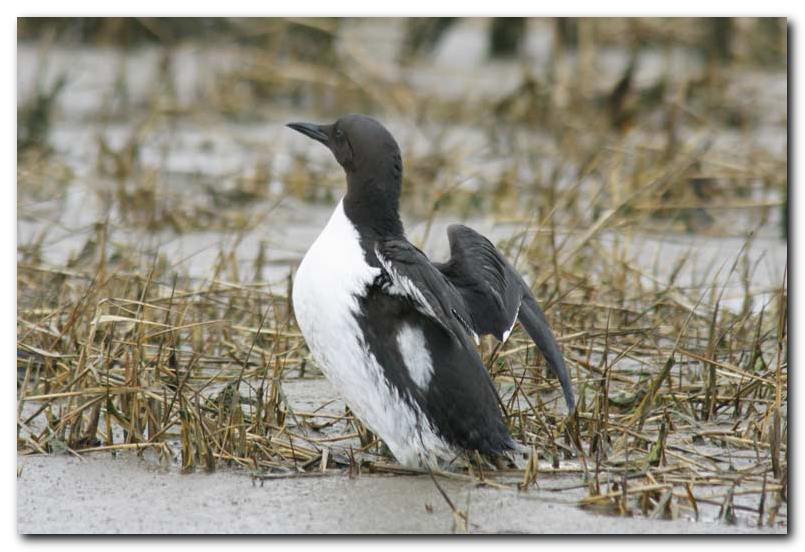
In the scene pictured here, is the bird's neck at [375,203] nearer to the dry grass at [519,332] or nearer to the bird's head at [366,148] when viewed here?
the bird's head at [366,148]

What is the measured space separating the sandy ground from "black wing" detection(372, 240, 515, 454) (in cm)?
21

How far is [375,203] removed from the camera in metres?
4.59

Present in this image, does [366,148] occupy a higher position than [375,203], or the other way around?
[366,148]

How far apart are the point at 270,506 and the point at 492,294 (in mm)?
1001

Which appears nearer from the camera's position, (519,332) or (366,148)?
(366,148)

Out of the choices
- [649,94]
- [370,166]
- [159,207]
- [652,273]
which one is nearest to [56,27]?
[159,207]

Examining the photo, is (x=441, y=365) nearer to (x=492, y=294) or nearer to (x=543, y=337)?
(x=492, y=294)

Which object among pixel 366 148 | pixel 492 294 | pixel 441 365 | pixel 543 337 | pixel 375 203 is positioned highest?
pixel 366 148

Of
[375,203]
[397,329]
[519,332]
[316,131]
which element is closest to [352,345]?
[397,329]

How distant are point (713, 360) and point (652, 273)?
1717 mm

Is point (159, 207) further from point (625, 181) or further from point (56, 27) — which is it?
point (56, 27)

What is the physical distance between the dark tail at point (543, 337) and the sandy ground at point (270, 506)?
50 centimetres

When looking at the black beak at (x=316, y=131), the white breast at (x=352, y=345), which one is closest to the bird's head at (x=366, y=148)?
the black beak at (x=316, y=131)

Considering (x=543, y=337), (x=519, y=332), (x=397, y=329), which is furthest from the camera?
(x=519, y=332)
